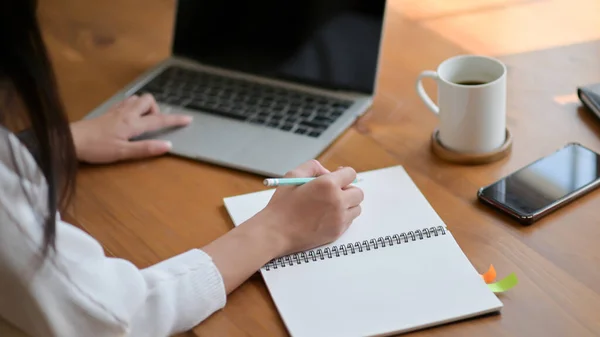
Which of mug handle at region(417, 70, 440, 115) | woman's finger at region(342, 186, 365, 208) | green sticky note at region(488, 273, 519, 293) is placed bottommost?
green sticky note at region(488, 273, 519, 293)

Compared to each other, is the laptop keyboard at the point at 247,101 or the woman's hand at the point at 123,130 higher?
the laptop keyboard at the point at 247,101

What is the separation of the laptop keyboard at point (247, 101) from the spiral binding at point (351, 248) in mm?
238

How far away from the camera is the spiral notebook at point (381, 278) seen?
0.79 metres

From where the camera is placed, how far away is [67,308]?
2.36 ft

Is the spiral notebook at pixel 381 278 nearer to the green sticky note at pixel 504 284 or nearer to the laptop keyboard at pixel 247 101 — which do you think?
the green sticky note at pixel 504 284

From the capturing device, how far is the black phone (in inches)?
35.9

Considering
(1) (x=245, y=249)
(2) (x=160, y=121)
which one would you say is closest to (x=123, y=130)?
(2) (x=160, y=121)

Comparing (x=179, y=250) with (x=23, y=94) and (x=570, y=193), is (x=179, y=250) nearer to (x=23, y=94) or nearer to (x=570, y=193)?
(x=23, y=94)

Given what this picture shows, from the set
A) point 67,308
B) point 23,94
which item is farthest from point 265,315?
point 23,94

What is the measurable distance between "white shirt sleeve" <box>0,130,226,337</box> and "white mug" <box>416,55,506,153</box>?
0.41 m

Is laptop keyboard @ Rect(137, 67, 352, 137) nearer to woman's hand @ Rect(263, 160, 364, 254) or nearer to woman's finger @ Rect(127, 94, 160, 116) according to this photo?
woman's finger @ Rect(127, 94, 160, 116)

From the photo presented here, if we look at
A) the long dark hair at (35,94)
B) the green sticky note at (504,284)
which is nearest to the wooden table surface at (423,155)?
the green sticky note at (504,284)

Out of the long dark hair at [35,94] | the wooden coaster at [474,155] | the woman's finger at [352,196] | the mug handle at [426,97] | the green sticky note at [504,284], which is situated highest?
the long dark hair at [35,94]

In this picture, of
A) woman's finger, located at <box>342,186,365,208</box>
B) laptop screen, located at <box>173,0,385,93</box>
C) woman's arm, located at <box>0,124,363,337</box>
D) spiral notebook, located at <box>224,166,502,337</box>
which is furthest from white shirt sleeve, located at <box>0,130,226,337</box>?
laptop screen, located at <box>173,0,385,93</box>
